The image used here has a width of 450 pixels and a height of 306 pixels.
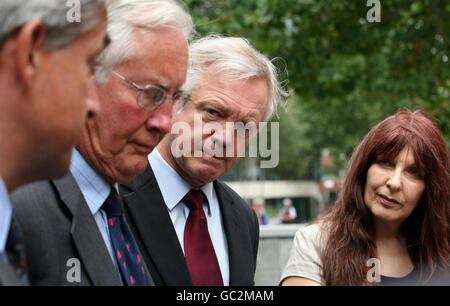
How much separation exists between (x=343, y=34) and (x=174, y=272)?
722cm

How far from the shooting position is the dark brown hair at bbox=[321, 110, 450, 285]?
10.2ft

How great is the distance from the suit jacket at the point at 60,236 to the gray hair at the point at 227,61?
4.00 feet

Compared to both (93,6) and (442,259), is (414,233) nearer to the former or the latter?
(442,259)

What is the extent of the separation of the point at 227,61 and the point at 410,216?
1.41 meters

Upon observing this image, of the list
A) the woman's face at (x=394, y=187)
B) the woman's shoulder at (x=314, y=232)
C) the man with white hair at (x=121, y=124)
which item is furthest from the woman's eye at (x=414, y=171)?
the man with white hair at (x=121, y=124)

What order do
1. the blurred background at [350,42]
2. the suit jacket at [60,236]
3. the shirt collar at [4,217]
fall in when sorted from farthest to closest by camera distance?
1. the blurred background at [350,42]
2. the suit jacket at [60,236]
3. the shirt collar at [4,217]

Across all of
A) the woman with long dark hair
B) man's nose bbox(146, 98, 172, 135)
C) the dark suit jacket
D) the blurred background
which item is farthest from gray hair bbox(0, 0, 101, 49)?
the blurred background

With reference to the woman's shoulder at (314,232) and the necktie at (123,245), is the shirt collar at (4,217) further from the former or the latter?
the woman's shoulder at (314,232)

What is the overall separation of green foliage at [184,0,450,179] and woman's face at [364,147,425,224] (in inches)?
221

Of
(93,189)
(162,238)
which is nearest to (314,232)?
(162,238)

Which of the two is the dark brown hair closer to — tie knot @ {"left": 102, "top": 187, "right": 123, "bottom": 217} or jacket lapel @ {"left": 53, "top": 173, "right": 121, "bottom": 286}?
tie knot @ {"left": 102, "top": 187, "right": 123, "bottom": 217}

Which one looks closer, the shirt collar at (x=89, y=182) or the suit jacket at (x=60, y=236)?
the suit jacket at (x=60, y=236)

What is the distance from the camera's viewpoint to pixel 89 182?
1.99 m

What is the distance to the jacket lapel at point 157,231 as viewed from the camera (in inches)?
97.4
